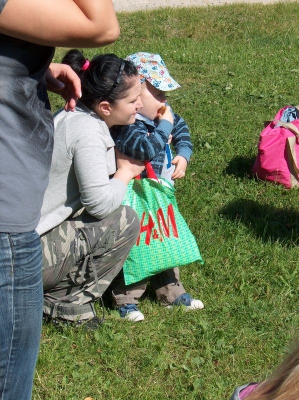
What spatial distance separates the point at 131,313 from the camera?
357 cm

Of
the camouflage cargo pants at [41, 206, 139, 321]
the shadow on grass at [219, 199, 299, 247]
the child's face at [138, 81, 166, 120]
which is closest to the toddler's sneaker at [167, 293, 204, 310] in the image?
the camouflage cargo pants at [41, 206, 139, 321]

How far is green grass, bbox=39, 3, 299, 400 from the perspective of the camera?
3139mm

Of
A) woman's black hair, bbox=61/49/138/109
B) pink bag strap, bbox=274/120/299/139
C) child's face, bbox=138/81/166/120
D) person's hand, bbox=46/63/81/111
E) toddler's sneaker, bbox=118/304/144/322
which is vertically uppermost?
person's hand, bbox=46/63/81/111

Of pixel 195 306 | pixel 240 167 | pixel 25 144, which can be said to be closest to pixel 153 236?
pixel 195 306

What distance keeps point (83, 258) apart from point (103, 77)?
86cm

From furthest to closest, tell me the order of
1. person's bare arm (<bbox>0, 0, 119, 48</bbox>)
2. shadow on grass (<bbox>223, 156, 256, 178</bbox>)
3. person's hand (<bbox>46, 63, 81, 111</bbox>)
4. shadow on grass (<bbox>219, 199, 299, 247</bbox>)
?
shadow on grass (<bbox>223, 156, 256, 178</bbox>) < shadow on grass (<bbox>219, 199, 299, 247</bbox>) < person's hand (<bbox>46, 63, 81, 111</bbox>) < person's bare arm (<bbox>0, 0, 119, 48</bbox>)

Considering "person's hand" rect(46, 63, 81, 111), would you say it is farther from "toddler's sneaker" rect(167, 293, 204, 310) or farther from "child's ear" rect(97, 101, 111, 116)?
"toddler's sneaker" rect(167, 293, 204, 310)

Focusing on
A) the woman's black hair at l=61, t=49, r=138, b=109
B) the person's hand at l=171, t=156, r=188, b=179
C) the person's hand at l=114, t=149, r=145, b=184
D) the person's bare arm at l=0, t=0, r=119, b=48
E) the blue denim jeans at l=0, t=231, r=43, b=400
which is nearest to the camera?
the person's bare arm at l=0, t=0, r=119, b=48

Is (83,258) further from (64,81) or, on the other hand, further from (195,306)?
(64,81)

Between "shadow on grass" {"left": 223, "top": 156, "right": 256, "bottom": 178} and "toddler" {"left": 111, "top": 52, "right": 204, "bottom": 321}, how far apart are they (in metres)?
1.55

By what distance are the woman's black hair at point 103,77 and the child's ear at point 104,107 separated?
0.02 metres

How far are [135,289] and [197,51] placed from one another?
570cm

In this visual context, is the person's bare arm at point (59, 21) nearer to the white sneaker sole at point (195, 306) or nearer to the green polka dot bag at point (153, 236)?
the green polka dot bag at point (153, 236)

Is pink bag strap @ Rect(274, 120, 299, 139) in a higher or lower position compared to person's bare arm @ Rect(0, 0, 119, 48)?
lower
